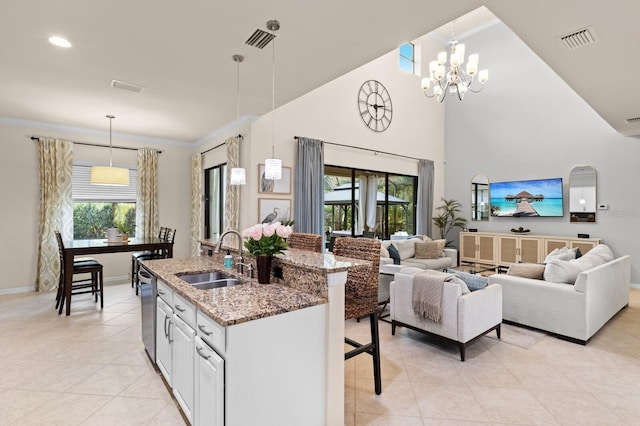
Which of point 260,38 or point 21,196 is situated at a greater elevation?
point 260,38

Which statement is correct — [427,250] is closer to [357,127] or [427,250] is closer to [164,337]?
[357,127]

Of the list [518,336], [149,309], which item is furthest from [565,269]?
[149,309]

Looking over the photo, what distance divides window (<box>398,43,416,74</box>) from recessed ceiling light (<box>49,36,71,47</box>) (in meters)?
6.75

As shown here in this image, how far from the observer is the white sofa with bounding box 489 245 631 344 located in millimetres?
3264

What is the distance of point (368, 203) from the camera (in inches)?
275

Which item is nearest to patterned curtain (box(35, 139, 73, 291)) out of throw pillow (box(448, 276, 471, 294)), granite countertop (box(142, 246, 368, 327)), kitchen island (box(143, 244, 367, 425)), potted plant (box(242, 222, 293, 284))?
granite countertop (box(142, 246, 368, 327))

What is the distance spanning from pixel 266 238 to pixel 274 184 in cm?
316

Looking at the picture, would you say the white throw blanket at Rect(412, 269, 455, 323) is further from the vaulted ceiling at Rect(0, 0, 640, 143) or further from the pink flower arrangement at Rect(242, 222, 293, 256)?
the vaulted ceiling at Rect(0, 0, 640, 143)

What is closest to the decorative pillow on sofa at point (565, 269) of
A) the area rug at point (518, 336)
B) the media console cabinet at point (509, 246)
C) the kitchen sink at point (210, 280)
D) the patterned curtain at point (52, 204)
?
the area rug at point (518, 336)

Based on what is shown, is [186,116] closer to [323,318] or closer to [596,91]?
[323,318]

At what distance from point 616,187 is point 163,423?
7736 millimetres

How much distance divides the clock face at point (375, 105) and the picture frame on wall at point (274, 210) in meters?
2.66

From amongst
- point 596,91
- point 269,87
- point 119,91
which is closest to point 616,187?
point 596,91

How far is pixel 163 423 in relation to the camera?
2.11 meters
